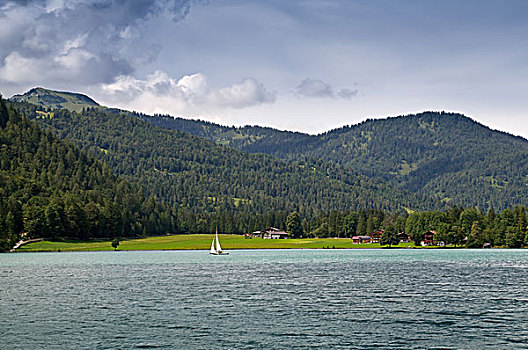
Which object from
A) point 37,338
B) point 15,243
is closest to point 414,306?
point 37,338

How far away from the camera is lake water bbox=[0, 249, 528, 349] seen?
3962 centimetres

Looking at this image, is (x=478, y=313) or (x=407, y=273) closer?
(x=478, y=313)

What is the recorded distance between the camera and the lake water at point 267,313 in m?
39.6

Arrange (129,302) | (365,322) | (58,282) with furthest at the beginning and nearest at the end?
(58,282), (129,302), (365,322)

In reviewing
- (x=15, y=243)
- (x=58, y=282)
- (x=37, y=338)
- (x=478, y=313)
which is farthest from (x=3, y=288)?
(x=15, y=243)

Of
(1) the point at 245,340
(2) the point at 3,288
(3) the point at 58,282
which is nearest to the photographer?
(1) the point at 245,340

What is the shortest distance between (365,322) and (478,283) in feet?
118

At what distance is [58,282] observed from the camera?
82.7 metres

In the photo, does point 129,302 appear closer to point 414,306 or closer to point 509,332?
point 414,306

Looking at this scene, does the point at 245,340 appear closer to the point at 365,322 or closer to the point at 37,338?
the point at 365,322

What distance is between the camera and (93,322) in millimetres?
47469

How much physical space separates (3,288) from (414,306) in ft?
166

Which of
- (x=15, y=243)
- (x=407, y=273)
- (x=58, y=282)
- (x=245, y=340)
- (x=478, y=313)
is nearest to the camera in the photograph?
(x=245, y=340)

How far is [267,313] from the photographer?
5112 centimetres
